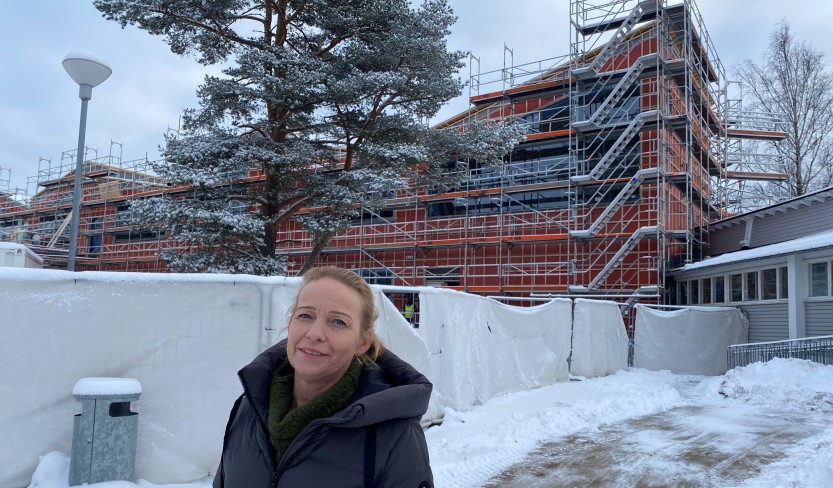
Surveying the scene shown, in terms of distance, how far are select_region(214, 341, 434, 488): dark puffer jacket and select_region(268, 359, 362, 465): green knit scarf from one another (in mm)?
31

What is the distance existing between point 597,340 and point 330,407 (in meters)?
13.6

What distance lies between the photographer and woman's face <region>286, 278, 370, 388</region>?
2.14 metres

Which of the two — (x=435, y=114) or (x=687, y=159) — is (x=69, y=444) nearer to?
(x=435, y=114)

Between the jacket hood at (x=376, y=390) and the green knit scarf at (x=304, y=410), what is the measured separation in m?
0.03

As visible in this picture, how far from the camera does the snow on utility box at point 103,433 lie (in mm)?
4926

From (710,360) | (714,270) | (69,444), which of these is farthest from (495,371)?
(714,270)

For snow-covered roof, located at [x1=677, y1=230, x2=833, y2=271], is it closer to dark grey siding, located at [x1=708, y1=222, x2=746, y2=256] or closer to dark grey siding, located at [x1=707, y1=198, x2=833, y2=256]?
dark grey siding, located at [x1=707, y1=198, x2=833, y2=256]

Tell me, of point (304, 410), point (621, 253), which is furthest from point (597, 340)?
point (304, 410)

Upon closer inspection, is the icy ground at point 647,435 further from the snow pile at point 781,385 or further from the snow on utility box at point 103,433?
the snow on utility box at point 103,433

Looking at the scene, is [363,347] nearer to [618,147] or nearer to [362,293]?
[362,293]

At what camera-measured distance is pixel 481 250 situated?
28.0 metres

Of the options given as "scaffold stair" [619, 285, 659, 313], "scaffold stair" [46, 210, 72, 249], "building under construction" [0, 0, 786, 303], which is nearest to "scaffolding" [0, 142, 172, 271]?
"scaffold stair" [46, 210, 72, 249]

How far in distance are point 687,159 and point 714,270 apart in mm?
5784

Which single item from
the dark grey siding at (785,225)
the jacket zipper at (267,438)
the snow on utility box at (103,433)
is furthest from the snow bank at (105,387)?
the dark grey siding at (785,225)
